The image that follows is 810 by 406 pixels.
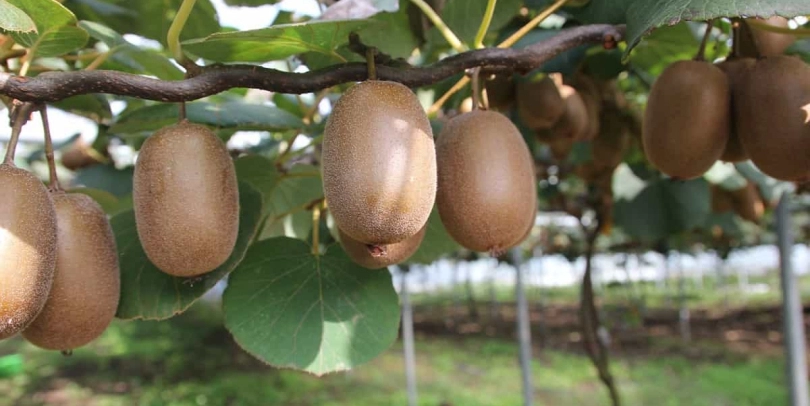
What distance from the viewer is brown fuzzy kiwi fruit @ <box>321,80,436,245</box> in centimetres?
61

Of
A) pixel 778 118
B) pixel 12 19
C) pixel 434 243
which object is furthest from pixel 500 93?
pixel 12 19

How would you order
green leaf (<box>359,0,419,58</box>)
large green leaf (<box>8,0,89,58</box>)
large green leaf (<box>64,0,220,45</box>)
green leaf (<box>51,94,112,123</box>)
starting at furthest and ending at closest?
1. large green leaf (<box>64,0,220,45</box>)
2. green leaf (<box>51,94,112,123</box>)
3. green leaf (<box>359,0,419,58</box>)
4. large green leaf (<box>8,0,89,58</box>)

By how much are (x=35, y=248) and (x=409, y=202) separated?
14.2 inches

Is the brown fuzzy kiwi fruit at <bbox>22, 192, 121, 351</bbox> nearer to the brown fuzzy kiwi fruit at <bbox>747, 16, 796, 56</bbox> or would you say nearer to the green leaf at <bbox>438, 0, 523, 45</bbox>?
the green leaf at <bbox>438, 0, 523, 45</bbox>

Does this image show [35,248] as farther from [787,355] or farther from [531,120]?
[787,355]

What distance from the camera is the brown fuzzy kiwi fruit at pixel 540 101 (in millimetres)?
1254

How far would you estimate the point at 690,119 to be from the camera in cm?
84

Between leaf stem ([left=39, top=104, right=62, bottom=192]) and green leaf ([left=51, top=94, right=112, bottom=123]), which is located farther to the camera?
green leaf ([left=51, top=94, right=112, bottom=123])

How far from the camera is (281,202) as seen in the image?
1.20m

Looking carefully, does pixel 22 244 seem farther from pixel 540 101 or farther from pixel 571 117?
pixel 571 117

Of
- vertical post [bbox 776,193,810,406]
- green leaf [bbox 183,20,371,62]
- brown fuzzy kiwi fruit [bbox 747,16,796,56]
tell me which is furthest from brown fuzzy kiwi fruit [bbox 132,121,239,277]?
vertical post [bbox 776,193,810,406]

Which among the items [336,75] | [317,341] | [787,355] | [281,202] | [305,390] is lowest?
[305,390]

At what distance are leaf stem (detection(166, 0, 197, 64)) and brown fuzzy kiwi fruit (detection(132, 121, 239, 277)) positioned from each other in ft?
0.26

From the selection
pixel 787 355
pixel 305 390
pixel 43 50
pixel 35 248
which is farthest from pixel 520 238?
pixel 305 390
